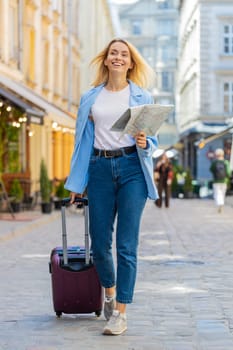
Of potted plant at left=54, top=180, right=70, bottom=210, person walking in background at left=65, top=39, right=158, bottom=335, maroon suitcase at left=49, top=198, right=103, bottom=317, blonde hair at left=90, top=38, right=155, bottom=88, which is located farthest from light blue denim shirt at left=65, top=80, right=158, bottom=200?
potted plant at left=54, top=180, right=70, bottom=210

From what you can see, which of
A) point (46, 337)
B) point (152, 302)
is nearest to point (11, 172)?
point (152, 302)

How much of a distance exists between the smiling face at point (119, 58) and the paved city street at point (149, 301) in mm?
1798

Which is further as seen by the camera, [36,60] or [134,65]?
[36,60]

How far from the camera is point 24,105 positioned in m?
21.8

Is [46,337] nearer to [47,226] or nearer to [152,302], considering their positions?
[152,302]

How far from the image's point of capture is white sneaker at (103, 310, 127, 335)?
6.60 metres

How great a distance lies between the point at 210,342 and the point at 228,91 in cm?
4799

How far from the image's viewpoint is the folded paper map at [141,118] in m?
6.43

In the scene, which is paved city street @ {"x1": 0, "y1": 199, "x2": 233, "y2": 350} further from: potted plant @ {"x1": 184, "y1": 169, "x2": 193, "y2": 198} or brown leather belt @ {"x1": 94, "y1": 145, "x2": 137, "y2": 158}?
potted plant @ {"x1": 184, "y1": 169, "x2": 193, "y2": 198}

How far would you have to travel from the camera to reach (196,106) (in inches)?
2203

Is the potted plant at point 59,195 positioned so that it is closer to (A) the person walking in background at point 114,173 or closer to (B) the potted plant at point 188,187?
(B) the potted plant at point 188,187

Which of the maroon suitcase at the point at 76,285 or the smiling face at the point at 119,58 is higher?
the smiling face at the point at 119,58

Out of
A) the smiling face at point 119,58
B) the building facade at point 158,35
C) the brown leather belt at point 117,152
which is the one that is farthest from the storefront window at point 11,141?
the building facade at point 158,35

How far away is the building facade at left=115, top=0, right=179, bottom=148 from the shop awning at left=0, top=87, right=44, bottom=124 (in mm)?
81610
